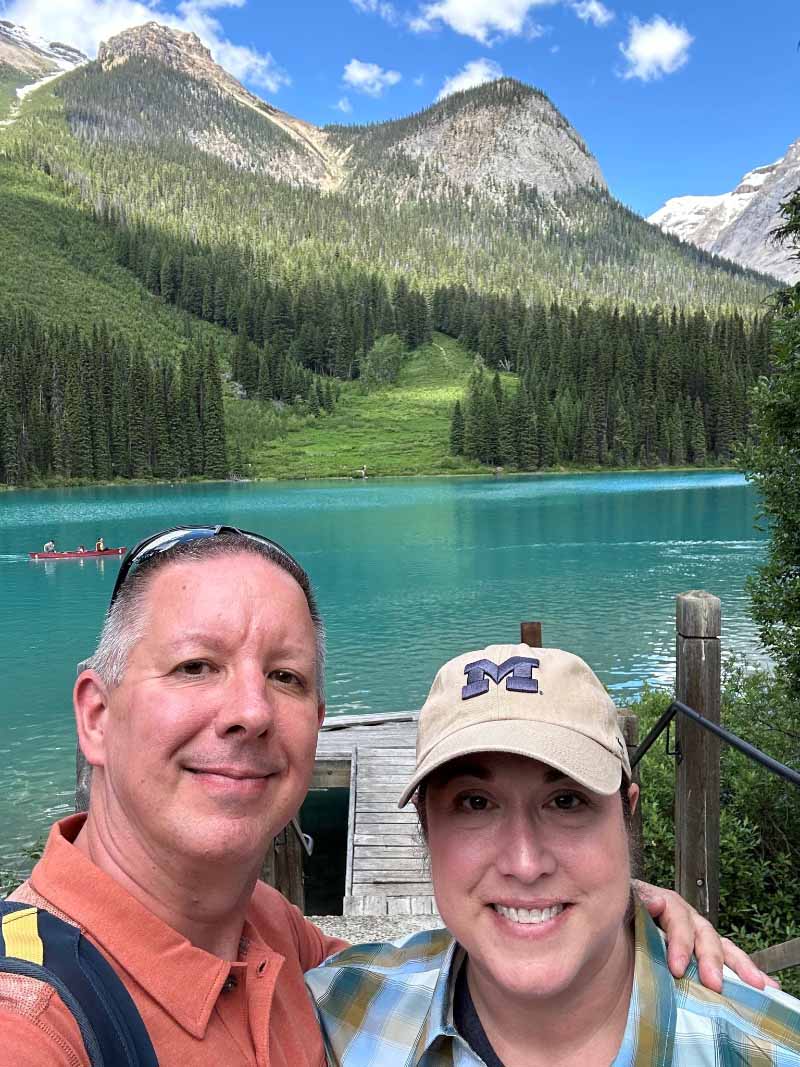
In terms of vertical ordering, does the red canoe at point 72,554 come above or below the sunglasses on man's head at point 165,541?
below

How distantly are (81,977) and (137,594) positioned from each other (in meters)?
0.83

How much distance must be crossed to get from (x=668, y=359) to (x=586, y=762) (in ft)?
412

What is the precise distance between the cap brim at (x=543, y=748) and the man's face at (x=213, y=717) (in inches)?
13.5

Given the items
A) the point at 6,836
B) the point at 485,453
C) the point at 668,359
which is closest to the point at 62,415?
the point at 485,453

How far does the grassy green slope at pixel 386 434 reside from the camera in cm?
10662

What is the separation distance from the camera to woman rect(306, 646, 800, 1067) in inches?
67.3

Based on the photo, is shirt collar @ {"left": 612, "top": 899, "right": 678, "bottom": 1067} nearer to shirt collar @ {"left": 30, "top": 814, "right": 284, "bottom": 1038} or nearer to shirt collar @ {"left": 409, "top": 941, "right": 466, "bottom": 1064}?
shirt collar @ {"left": 409, "top": 941, "right": 466, "bottom": 1064}

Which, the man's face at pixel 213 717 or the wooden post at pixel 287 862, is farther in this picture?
the wooden post at pixel 287 862

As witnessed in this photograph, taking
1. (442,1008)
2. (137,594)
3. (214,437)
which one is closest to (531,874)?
(442,1008)

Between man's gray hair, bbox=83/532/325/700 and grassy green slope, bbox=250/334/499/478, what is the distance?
100769mm

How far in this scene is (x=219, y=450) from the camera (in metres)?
106

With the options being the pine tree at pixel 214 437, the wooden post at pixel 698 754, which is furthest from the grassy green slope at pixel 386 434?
the wooden post at pixel 698 754

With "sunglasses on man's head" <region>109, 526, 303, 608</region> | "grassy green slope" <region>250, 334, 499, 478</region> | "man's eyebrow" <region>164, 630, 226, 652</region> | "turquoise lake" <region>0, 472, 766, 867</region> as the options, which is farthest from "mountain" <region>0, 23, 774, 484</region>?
"man's eyebrow" <region>164, 630, 226, 652</region>

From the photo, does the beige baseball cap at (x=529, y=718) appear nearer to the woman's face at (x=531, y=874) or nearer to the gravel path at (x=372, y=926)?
the woman's face at (x=531, y=874)
